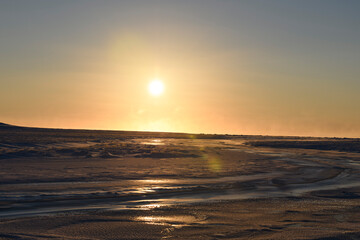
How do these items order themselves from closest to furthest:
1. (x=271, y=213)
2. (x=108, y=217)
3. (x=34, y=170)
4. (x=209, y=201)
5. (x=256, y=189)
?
(x=108, y=217)
(x=271, y=213)
(x=209, y=201)
(x=256, y=189)
(x=34, y=170)

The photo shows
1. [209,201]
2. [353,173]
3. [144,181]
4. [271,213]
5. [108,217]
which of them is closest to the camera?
[108,217]

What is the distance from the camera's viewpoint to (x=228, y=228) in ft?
30.6

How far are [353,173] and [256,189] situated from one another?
10.0 meters

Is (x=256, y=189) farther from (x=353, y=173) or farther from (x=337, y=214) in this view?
(x=353, y=173)

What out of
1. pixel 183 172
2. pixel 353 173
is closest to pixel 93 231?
pixel 183 172

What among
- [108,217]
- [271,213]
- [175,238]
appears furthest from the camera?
[271,213]

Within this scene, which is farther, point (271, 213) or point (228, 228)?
point (271, 213)

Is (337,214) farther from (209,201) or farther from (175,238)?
(175,238)

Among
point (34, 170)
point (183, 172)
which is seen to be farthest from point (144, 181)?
point (34, 170)

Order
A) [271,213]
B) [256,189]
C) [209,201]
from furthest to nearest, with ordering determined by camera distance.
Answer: [256,189] < [209,201] < [271,213]

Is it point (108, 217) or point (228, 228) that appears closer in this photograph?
point (228, 228)

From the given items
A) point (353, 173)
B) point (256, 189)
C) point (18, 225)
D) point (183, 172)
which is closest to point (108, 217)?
point (18, 225)

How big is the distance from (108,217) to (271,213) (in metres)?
4.75

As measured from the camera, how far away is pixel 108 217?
1041 centimetres
